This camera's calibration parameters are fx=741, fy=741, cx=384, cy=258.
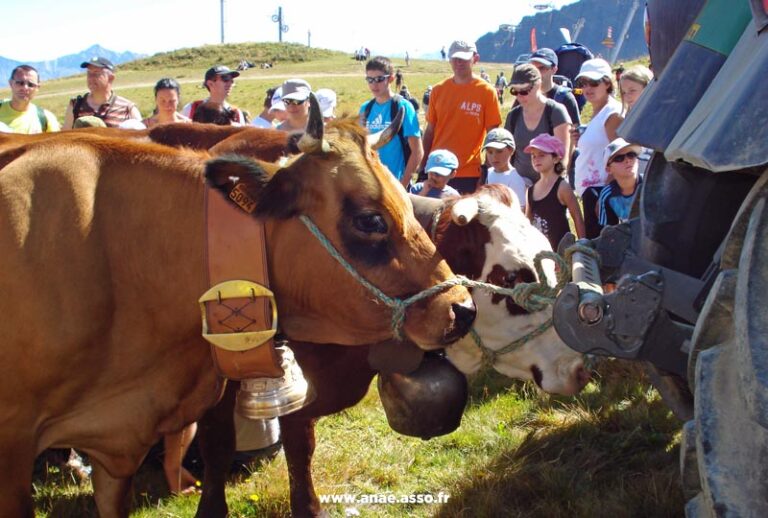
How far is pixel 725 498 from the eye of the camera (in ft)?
5.02

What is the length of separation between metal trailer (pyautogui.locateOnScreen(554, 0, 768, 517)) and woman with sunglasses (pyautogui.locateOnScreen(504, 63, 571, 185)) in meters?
3.30

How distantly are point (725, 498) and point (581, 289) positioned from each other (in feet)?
2.54

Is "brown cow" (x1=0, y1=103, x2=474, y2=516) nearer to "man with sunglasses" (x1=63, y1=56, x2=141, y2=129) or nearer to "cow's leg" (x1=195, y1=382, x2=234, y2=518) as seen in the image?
"cow's leg" (x1=195, y1=382, x2=234, y2=518)

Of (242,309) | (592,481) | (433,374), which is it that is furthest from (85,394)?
(592,481)

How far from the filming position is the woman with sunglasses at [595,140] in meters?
5.57

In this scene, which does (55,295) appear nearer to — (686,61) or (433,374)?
(433,374)

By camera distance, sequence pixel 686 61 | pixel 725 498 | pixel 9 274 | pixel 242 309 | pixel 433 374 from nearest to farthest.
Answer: pixel 725 498
pixel 686 61
pixel 9 274
pixel 242 309
pixel 433 374

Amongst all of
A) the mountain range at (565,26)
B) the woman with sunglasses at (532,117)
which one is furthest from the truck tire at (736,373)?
the mountain range at (565,26)

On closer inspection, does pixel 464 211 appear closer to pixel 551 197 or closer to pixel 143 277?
pixel 143 277

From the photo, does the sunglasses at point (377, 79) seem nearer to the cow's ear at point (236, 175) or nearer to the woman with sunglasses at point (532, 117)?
the woman with sunglasses at point (532, 117)

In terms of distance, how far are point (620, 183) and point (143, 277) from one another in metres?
3.51

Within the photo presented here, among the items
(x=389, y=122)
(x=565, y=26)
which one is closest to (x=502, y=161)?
(x=389, y=122)

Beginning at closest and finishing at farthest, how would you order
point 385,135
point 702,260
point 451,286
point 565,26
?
point 702,260
point 451,286
point 385,135
point 565,26

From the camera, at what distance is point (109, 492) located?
10.5ft
